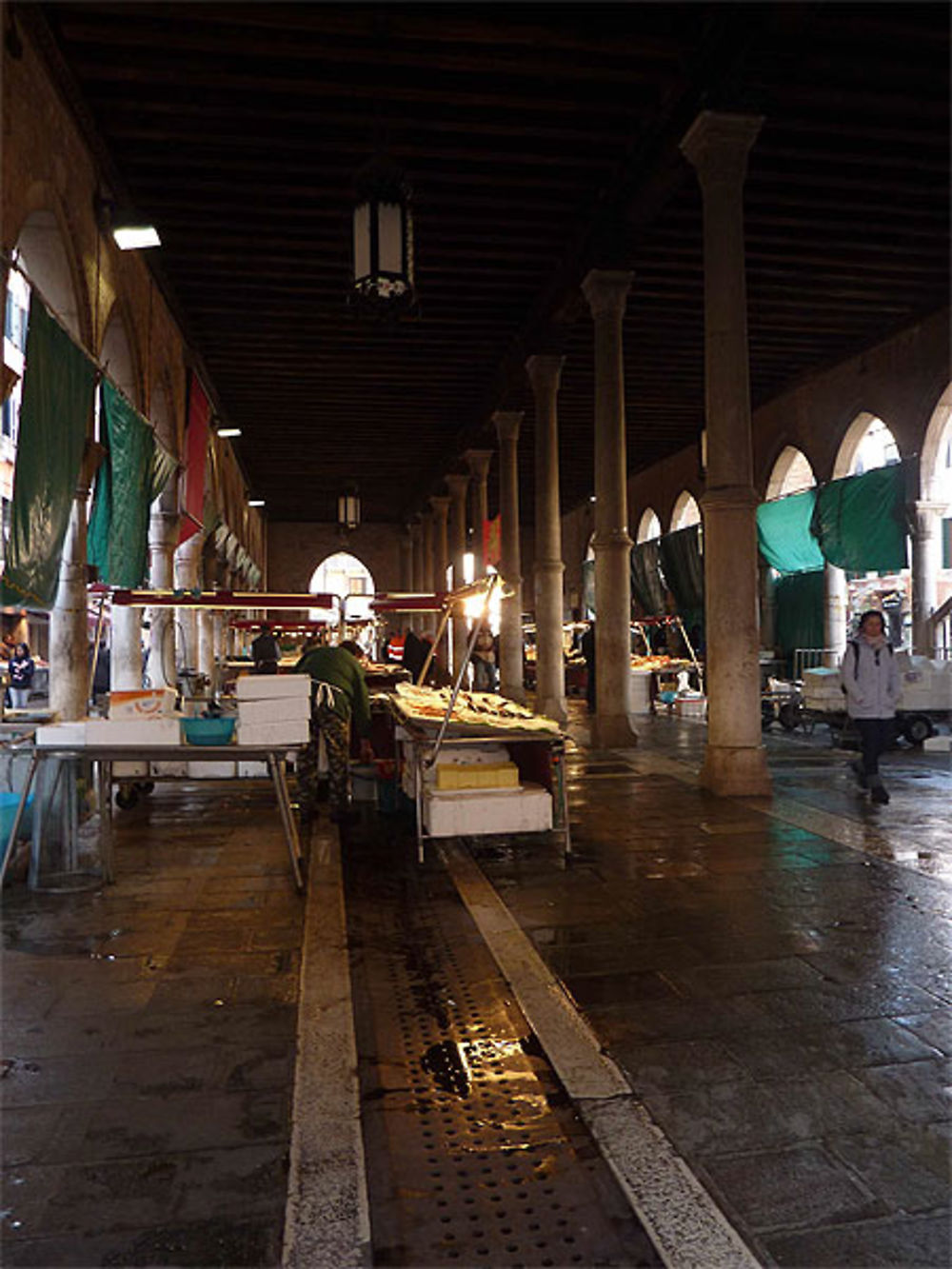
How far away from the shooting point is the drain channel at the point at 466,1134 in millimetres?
2205

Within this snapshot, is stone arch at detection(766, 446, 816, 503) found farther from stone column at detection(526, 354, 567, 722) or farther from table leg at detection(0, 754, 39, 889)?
table leg at detection(0, 754, 39, 889)

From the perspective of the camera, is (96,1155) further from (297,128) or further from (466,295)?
(466,295)

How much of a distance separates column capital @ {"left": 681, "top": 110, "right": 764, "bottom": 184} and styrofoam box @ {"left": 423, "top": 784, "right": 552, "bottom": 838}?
5972mm

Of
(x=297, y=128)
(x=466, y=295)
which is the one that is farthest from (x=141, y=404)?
(x=466, y=295)

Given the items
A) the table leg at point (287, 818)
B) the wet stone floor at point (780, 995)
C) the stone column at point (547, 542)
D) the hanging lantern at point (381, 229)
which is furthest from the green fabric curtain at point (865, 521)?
the table leg at point (287, 818)

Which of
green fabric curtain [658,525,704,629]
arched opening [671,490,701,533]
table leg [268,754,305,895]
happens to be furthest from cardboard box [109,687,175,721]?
arched opening [671,490,701,533]

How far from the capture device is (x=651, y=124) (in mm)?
8609

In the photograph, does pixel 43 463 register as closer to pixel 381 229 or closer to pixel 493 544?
pixel 381 229

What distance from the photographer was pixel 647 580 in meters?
24.0

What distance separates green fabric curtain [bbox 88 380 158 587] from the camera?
8.20 m

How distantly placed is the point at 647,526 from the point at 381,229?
21049 millimetres

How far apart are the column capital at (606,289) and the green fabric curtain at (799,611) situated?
9297mm

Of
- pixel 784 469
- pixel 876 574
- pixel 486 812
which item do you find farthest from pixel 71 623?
pixel 876 574

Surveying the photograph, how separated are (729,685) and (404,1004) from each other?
5.28 metres
